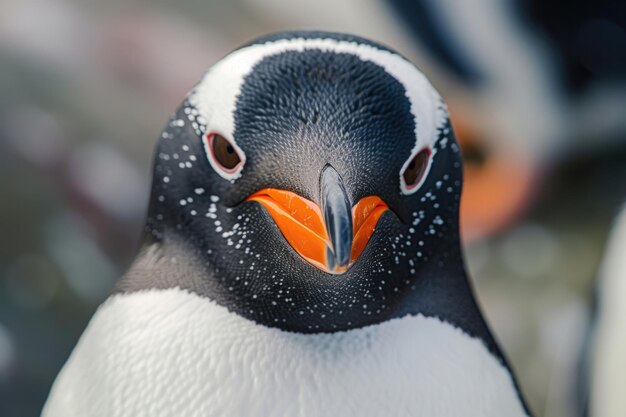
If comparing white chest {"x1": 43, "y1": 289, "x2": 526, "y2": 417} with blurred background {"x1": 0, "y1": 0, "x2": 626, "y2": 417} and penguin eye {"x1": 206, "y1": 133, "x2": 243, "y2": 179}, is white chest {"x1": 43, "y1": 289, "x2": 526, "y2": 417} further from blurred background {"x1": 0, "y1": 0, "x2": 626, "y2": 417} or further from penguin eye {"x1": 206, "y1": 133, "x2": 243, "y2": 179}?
blurred background {"x1": 0, "y1": 0, "x2": 626, "y2": 417}

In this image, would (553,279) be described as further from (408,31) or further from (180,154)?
(180,154)

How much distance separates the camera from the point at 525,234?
202 centimetres

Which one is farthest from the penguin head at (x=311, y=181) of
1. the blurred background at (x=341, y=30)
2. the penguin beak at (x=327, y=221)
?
the blurred background at (x=341, y=30)

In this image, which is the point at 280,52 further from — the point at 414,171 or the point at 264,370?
the point at 264,370

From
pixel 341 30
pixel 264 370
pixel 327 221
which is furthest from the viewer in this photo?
pixel 341 30

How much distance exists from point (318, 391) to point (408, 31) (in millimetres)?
1432

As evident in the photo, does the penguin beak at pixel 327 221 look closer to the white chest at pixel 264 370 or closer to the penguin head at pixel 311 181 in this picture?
the penguin head at pixel 311 181

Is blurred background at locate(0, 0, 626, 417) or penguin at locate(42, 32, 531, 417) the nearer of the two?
penguin at locate(42, 32, 531, 417)

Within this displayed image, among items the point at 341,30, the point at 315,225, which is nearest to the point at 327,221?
the point at 315,225

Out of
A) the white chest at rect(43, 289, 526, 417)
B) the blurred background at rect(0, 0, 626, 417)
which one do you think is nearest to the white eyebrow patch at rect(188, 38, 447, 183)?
the white chest at rect(43, 289, 526, 417)

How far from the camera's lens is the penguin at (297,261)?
2.09 ft

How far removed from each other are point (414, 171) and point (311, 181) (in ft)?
0.35

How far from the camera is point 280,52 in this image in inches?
26.7

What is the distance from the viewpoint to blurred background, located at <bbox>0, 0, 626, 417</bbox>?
177 cm
